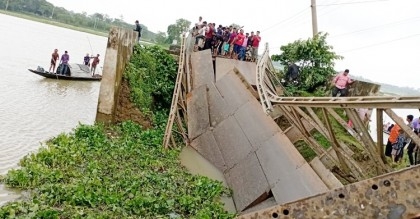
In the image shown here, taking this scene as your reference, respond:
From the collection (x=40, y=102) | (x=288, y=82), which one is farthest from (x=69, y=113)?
(x=288, y=82)

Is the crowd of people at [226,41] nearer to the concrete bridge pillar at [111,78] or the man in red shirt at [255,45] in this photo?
the man in red shirt at [255,45]

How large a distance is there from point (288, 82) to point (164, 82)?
604 centimetres

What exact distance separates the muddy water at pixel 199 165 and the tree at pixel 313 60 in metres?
8.02

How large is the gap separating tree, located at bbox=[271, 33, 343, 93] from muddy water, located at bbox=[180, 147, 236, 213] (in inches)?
316

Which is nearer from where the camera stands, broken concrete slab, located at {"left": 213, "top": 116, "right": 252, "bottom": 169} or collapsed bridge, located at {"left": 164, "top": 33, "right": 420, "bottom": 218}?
collapsed bridge, located at {"left": 164, "top": 33, "right": 420, "bottom": 218}

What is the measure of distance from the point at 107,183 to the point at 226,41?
471 inches

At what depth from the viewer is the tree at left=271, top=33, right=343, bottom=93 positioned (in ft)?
64.1

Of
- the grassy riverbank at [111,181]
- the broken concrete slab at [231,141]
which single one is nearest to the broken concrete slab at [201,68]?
the grassy riverbank at [111,181]

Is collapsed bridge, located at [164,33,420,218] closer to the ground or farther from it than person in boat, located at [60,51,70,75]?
closer to the ground

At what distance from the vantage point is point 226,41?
19.8 meters

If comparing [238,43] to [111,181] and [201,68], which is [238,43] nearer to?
[201,68]

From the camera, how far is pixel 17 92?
66.5 ft

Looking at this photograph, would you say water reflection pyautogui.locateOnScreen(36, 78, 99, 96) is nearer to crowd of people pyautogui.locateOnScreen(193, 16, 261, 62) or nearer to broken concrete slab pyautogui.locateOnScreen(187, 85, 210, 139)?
crowd of people pyautogui.locateOnScreen(193, 16, 261, 62)

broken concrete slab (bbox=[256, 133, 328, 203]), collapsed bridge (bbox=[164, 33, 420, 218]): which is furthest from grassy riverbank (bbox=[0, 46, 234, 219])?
broken concrete slab (bbox=[256, 133, 328, 203])
